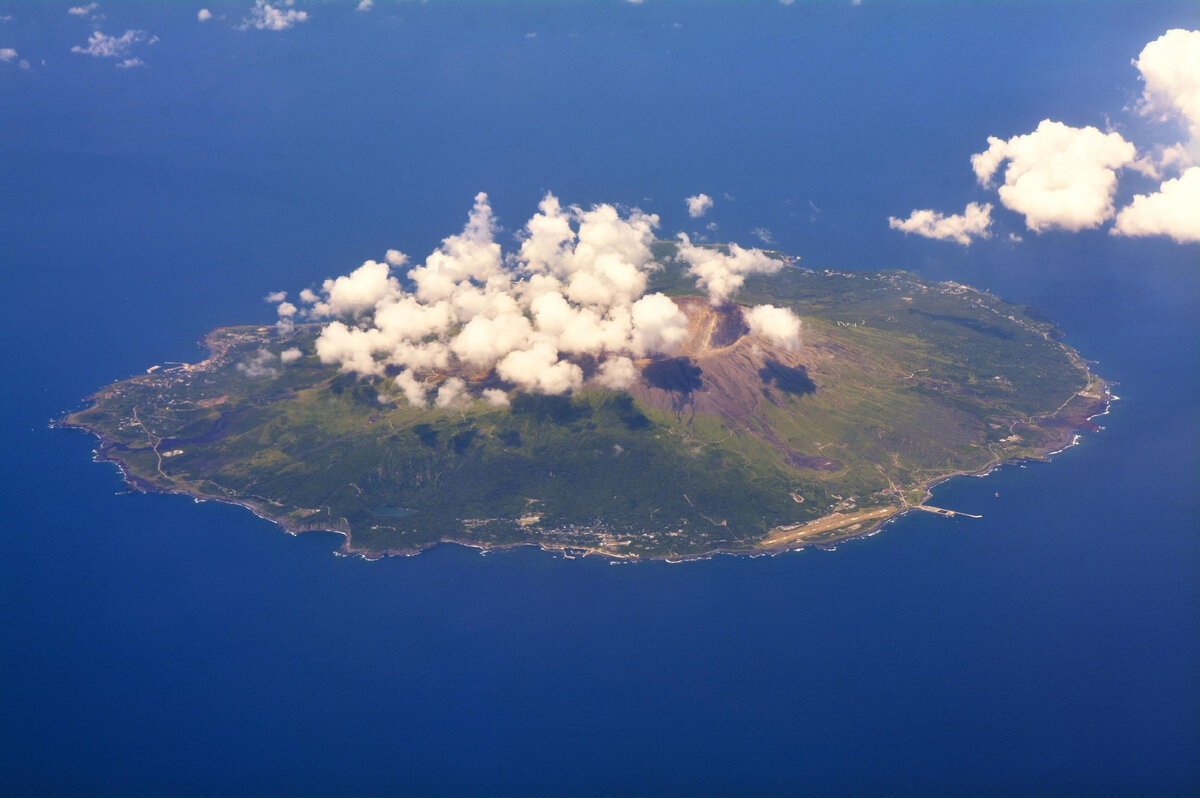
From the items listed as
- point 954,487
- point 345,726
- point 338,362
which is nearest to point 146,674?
point 345,726

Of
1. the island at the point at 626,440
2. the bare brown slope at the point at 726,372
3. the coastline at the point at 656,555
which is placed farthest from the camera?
the bare brown slope at the point at 726,372

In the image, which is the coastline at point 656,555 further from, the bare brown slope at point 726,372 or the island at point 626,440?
the bare brown slope at point 726,372

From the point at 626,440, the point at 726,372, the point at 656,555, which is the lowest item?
the point at 656,555

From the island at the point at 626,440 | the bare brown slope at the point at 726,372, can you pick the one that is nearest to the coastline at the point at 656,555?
the island at the point at 626,440

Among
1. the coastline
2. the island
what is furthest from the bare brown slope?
the coastline

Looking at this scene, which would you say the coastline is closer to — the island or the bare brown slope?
the island

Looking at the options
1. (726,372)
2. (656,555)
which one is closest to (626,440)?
(726,372)

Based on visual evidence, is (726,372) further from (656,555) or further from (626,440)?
(656,555)

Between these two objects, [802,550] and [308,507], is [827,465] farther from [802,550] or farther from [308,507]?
[308,507]
